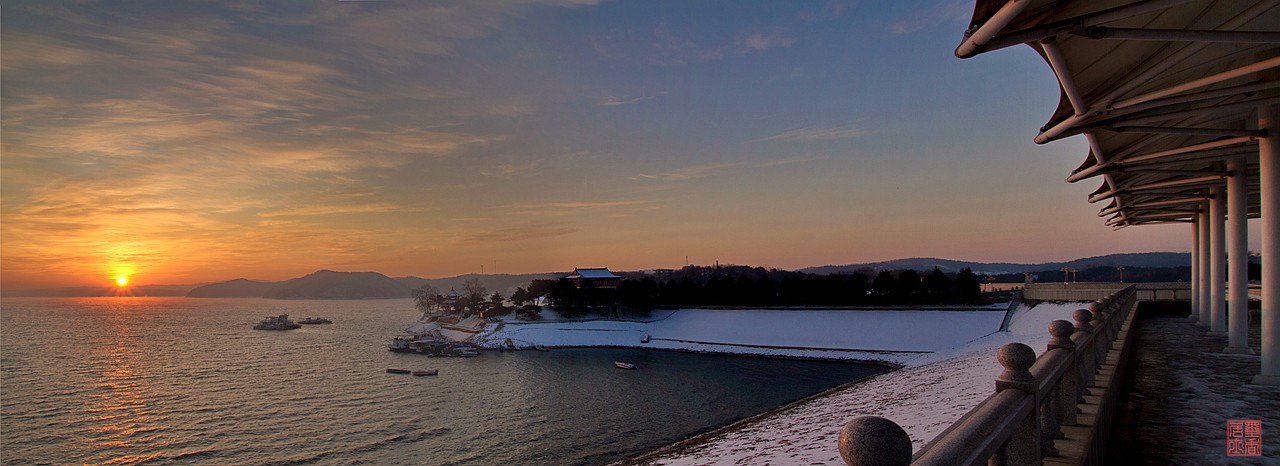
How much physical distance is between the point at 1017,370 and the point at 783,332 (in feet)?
231

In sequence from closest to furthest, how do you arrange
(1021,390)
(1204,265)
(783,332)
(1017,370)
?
(1021,390) → (1017,370) → (1204,265) → (783,332)

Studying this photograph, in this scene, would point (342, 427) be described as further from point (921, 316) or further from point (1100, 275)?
point (1100, 275)

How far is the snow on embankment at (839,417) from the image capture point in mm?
20814

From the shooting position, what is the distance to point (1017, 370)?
12.9 ft

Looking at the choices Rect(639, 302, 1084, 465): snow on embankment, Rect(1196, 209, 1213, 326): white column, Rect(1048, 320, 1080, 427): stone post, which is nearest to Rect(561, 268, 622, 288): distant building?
Rect(639, 302, 1084, 465): snow on embankment

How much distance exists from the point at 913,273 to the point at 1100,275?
4675 inches

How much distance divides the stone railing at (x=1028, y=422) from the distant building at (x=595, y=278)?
107609 mm

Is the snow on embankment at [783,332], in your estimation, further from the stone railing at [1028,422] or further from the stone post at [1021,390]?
the stone post at [1021,390]

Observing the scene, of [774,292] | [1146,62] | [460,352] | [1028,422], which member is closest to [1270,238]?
[1146,62]

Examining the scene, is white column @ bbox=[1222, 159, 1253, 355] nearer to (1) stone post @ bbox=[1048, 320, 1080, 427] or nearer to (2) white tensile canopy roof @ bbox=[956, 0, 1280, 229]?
(2) white tensile canopy roof @ bbox=[956, 0, 1280, 229]

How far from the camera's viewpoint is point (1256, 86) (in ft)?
31.0

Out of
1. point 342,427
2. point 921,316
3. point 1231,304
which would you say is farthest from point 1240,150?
point 921,316

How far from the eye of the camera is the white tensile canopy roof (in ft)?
22.9

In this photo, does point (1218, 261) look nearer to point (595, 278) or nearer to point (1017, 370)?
point (1017, 370)
